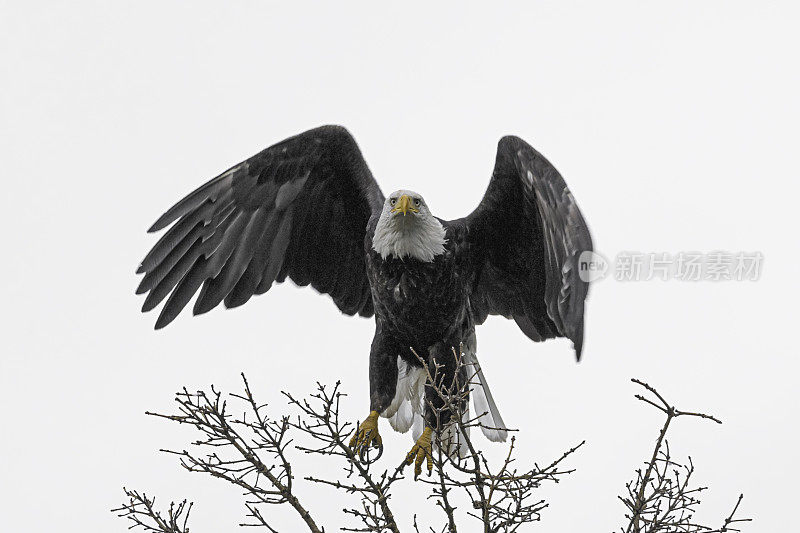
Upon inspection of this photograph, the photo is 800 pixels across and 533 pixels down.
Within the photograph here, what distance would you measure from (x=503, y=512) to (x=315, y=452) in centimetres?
84

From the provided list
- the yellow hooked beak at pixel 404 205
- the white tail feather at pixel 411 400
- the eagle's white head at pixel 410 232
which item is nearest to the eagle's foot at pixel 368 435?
the white tail feather at pixel 411 400

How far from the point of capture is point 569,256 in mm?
3947

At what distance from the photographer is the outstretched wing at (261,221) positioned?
17.8 feet

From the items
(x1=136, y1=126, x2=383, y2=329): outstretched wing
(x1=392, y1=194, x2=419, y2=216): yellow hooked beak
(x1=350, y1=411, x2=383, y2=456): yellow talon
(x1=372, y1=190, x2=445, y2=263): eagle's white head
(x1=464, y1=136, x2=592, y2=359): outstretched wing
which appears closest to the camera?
(x1=464, y1=136, x2=592, y2=359): outstretched wing

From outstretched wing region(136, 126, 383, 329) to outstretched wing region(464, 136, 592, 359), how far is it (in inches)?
27.8

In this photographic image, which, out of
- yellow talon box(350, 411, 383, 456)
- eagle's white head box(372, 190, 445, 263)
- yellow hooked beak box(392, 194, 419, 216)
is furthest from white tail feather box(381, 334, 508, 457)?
yellow hooked beak box(392, 194, 419, 216)

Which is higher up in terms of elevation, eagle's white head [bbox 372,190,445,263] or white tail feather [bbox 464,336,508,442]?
eagle's white head [bbox 372,190,445,263]

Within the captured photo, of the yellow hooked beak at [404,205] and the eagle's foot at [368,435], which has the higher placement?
the yellow hooked beak at [404,205]

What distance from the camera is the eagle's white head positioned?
16.2 ft

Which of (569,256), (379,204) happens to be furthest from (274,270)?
(569,256)

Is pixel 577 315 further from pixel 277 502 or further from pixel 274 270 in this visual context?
pixel 274 270

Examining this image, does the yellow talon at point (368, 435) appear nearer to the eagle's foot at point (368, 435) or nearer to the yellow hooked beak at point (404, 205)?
the eagle's foot at point (368, 435)

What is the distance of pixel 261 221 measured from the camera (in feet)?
18.3

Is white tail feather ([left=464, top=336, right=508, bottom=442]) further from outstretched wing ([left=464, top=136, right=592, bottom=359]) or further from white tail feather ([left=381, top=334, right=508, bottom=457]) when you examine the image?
outstretched wing ([left=464, top=136, right=592, bottom=359])
